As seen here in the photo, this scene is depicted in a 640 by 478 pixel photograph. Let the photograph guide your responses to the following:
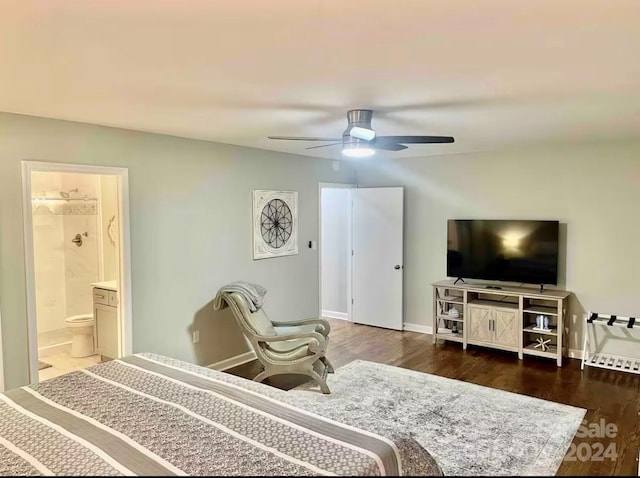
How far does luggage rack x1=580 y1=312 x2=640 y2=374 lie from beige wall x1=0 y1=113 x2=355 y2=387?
10.7 ft

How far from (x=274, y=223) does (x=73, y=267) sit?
99.7 inches

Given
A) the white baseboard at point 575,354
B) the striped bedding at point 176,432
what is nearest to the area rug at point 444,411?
the striped bedding at point 176,432

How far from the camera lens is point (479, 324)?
559 centimetres

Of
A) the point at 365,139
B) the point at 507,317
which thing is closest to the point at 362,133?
the point at 365,139

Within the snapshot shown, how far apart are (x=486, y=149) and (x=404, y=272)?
6.46 feet

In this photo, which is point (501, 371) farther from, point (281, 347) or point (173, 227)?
point (173, 227)

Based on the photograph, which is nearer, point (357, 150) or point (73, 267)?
point (357, 150)

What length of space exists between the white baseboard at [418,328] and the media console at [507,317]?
40 centimetres

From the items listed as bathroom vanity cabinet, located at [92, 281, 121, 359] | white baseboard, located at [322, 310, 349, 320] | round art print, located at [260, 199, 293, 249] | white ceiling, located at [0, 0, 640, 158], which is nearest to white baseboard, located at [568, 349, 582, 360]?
white ceiling, located at [0, 0, 640, 158]

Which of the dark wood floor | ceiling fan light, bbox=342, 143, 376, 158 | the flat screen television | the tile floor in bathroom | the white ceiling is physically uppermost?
the white ceiling

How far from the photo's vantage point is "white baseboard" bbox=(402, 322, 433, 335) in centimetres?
642

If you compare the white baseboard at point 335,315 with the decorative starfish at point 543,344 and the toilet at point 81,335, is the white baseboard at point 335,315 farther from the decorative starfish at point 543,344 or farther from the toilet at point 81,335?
the toilet at point 81,335

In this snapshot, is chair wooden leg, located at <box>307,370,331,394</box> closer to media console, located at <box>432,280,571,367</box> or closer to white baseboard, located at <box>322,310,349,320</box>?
media console, located at <box>432,280,571,367</box>

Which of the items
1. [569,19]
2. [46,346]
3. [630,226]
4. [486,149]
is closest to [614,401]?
[630,226]
